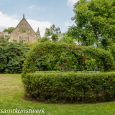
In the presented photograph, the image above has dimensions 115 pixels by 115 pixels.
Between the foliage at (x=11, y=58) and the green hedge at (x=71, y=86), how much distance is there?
1339 centimetres

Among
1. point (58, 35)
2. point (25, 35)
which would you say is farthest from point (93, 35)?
point (25, 35)

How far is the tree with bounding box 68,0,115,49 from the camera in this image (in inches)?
453

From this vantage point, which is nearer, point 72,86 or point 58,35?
point 72,86

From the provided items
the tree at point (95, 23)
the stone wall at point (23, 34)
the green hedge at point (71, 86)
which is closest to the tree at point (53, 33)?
the tree at point (95, 23)

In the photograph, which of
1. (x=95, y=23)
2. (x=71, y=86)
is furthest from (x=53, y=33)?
(x=71, y=86)

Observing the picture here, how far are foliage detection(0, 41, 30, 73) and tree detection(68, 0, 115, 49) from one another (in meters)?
9.31

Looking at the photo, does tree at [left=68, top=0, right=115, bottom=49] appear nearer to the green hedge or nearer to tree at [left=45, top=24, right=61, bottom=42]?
tree at [left=45, top=24, right=61, bottom=42]

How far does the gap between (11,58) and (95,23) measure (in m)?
12.0

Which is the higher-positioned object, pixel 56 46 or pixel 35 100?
pixel 56 46

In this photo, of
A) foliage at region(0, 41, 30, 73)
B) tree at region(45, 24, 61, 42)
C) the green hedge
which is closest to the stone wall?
foliage at region(0, 41, 30, 73)

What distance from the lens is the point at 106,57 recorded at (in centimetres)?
670

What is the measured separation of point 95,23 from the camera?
11805mm

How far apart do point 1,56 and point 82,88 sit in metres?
15.2

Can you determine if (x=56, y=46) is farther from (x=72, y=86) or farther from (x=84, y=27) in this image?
(x=84, y=27)
